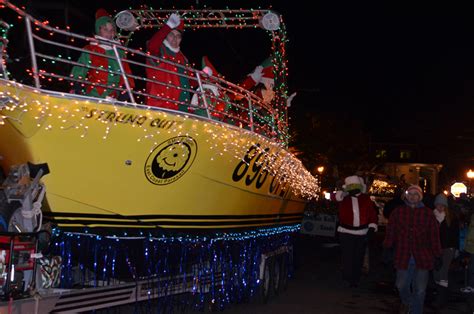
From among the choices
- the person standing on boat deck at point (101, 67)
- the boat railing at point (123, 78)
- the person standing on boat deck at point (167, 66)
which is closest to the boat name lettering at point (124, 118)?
the boat railing at point (123, 78)

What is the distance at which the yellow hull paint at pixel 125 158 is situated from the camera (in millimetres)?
7109

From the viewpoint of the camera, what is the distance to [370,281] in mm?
14211

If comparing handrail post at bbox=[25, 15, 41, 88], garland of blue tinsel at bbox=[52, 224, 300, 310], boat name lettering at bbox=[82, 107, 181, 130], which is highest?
handrail post at bbox=[25, 15, 41, 88]

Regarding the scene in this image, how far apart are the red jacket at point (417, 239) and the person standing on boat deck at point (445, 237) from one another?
2993mm

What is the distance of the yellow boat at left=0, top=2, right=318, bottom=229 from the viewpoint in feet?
23.2

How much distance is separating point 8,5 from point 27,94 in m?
0.83

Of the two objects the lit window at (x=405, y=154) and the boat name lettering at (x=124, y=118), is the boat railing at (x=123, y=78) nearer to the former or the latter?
the boat name lettering at (x=124, y=118)

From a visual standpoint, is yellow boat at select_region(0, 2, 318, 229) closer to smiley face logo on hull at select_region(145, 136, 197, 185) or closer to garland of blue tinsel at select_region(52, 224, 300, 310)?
smiley face logo on hull at select_region(145, 136, 197, 185)

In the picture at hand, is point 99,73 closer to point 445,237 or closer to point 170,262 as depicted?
point 170,262

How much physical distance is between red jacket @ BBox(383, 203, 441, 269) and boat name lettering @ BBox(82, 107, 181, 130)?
11.0ft

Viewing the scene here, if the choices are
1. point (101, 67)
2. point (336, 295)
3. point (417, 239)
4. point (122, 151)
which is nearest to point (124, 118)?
point (122, 151)

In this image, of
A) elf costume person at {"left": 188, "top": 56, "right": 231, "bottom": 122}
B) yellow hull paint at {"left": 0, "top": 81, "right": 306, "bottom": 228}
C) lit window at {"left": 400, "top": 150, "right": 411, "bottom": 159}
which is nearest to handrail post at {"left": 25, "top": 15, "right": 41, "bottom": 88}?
yellow hull paint at {"left": 0, "top": 81, "right": 306, "bottom": 228}

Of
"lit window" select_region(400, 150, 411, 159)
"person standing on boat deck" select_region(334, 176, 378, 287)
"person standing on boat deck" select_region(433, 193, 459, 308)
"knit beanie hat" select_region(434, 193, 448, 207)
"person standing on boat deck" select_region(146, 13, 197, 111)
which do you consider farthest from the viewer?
"lit window" select_region(400, 150, 411, 159)

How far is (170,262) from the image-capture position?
8133mm
